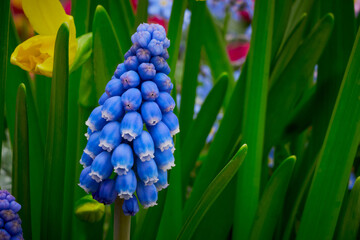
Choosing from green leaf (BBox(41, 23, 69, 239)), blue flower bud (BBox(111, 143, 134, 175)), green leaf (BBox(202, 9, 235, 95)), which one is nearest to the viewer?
blue flower bud (BBox(111, 143, 134, 175))

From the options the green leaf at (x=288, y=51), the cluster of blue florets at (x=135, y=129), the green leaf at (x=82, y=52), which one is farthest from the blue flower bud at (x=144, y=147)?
the green leaf at (x=288, y=51)

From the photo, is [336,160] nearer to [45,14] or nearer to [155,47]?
[155,47]

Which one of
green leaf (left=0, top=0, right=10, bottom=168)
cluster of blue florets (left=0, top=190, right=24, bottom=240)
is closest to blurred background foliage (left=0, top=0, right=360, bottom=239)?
green leaf (left=0, top=0, right=10, bottom=168)

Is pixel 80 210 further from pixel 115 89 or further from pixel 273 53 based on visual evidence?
pixel 273 53

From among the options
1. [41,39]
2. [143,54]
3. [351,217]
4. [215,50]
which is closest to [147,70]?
[143,54]

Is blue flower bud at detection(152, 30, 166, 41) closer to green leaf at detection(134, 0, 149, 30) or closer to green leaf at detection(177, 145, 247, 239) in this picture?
green leaf at detection(177, 145, 247, 239)

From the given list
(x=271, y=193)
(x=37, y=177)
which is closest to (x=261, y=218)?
(x=271, y=193)
